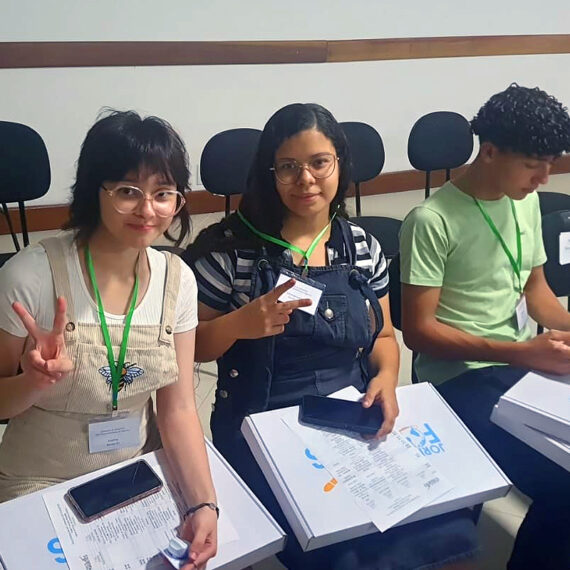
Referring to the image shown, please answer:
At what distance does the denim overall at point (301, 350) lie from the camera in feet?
4.71

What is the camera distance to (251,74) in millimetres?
4578

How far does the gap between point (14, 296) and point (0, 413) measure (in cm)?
22

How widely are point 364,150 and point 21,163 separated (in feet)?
5.91

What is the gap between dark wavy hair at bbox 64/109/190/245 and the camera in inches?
45.1

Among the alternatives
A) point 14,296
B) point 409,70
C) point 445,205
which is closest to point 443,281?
point 445,205

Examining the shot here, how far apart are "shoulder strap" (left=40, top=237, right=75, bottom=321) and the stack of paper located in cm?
96

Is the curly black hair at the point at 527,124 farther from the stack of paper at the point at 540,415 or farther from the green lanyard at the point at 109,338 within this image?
the green lanyard at the point at 109,338

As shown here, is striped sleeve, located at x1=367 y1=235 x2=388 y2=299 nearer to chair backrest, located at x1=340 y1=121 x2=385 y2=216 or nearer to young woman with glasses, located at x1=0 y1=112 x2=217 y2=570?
young woman with glasses, located at x1=0 y1=112 x2=217 y2=570

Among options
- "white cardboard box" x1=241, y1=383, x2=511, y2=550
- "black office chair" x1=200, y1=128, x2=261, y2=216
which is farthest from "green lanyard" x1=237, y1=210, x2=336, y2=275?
"black office chair" x1=200, y1=128, x2=261, y2=216

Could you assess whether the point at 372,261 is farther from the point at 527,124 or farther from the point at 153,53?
the point at 153,53

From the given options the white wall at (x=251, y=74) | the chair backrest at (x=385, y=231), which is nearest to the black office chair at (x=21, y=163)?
the white wall at (x=251, y=74)

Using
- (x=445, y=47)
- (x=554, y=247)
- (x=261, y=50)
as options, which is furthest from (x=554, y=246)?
(x=445, y=47)

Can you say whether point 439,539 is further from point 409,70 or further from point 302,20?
point 409,70

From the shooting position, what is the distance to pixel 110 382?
1187 mm
